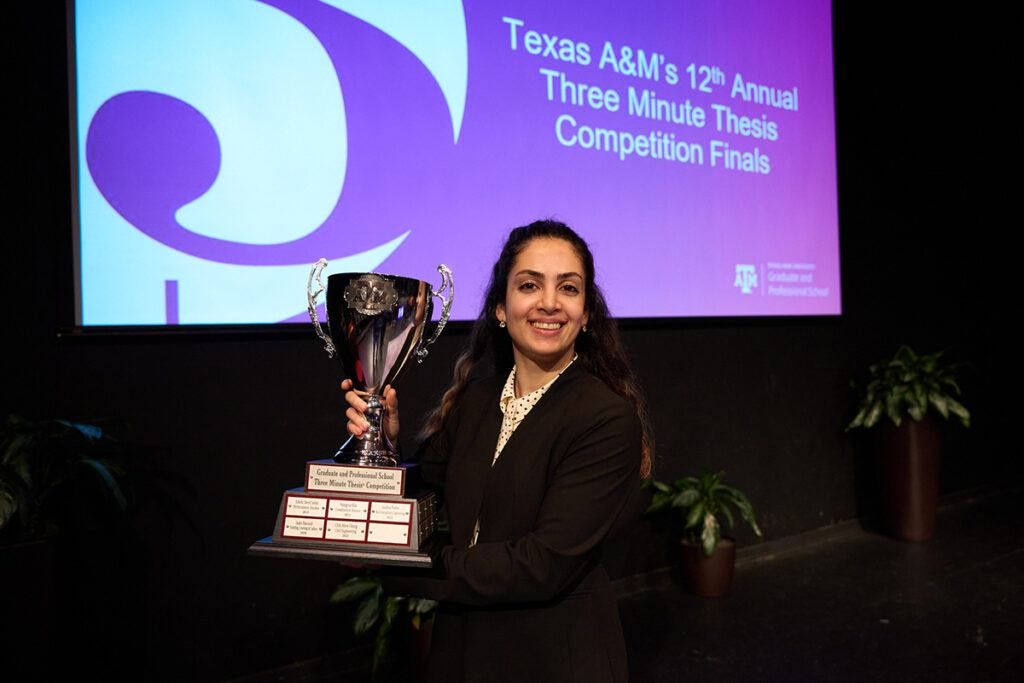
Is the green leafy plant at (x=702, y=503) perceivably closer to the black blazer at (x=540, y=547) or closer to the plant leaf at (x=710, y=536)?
the plant leaf at (x=710, y=536)

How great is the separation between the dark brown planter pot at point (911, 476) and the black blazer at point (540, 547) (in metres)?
3.16

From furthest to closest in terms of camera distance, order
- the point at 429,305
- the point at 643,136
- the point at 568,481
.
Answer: the point at 643,136
the point at 429,305
the point at 568,481

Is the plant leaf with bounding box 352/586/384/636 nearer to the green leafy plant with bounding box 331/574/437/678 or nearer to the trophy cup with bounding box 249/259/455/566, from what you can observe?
the green leafy plant with bounding box 331/574/437/678

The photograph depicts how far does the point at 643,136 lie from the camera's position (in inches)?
119

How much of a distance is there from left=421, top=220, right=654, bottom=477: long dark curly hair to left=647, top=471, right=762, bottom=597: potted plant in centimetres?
170

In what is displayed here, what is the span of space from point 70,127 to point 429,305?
4.65 feet

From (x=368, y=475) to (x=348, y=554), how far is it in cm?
12

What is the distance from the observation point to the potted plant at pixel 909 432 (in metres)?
3.61

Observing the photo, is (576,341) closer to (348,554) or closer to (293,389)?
(348,554)

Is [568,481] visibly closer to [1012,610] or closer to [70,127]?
[70,127]

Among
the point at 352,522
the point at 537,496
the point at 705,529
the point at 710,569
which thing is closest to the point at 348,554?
the point at 352,522

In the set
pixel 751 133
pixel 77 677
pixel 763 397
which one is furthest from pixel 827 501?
pixel 77 677

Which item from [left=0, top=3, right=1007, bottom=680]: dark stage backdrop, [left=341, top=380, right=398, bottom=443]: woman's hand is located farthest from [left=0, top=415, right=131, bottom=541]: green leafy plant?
[left=341, top=380, right=398, bottom=443]: woman's hand

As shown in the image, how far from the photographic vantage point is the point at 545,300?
1157 mm
